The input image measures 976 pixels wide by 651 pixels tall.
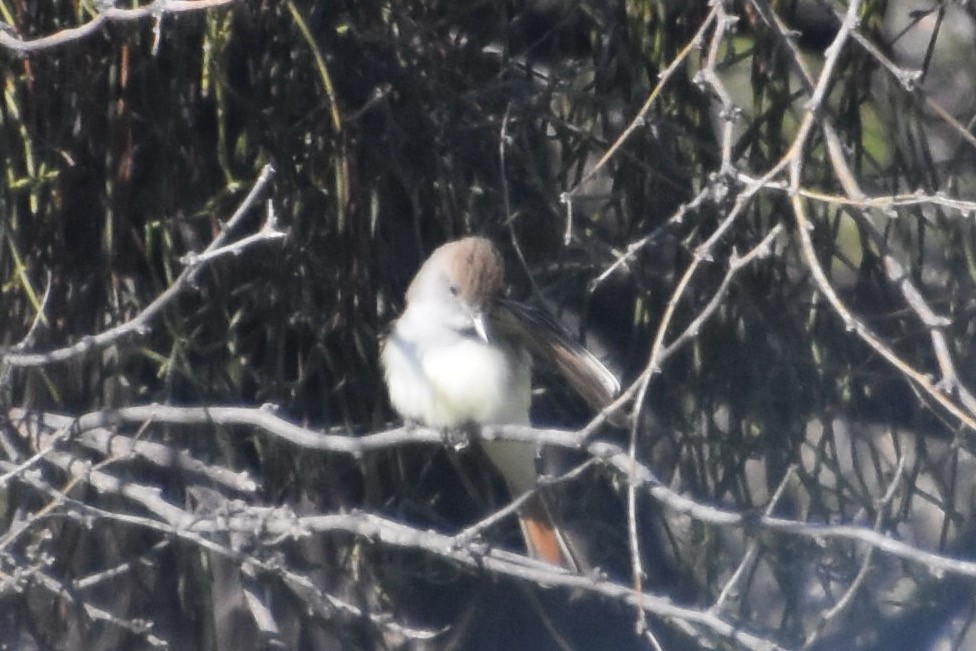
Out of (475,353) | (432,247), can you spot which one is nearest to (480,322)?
(475,353)

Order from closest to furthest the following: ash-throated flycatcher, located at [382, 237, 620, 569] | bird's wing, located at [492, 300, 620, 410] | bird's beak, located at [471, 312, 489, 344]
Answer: bird's wing, located at [492, 300, 620, 410]
ash-throated flycatcher, located at [382, 237, 620, 569]
bird's beak, located at [471, 312, 489, 344]

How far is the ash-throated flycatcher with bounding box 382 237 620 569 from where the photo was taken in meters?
1.97

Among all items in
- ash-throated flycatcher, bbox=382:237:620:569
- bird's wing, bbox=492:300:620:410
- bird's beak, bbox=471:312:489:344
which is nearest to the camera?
bird's wing, bbox=492:300:620:410

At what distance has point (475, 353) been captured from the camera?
2.14 meters

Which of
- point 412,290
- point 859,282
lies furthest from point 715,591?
point 412,290

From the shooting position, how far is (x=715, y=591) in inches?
88.1

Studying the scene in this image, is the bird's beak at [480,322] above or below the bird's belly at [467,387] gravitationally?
above

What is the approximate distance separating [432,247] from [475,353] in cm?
18

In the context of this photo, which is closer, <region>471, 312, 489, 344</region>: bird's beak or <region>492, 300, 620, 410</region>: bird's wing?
<region>492, 300, 620, 410</region>: bird's wing

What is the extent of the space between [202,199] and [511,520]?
2.68 feet

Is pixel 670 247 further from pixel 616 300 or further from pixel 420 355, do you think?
pixel 420 355

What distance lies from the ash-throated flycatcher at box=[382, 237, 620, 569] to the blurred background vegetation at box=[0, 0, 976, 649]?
0.25ft

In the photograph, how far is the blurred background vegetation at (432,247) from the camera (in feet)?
6.18

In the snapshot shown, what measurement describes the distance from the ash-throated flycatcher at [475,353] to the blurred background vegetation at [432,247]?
8 cm
